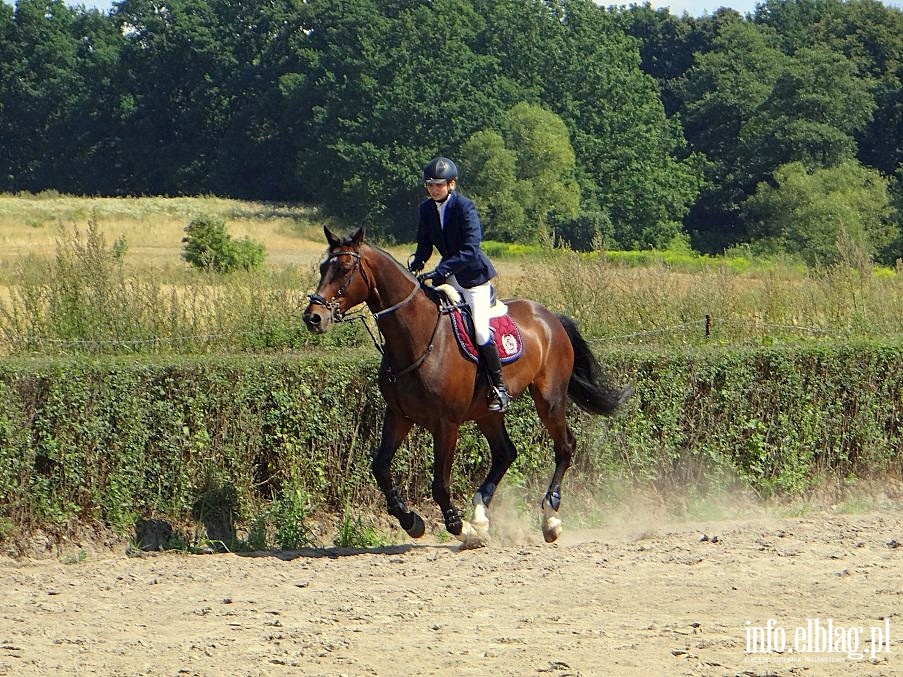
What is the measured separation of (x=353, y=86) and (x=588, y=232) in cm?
1936

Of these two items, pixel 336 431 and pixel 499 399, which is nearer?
pixel 499 399

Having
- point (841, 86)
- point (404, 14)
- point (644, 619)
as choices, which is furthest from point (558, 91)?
point (644, 619)

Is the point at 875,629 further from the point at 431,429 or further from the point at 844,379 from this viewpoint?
the point at 844,379

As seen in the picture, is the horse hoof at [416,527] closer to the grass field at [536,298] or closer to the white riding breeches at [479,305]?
the white riding breeches at [479,305]

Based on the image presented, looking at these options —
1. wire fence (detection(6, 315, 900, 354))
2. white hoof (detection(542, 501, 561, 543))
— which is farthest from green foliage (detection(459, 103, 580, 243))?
white hoof (detection(542, 501, 561, 543))

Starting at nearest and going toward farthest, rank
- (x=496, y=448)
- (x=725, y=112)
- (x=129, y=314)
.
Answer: (x=496, y=448) < (x=129, y=314) < (x=725, y=112)

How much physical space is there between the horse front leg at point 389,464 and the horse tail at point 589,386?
1897 mm

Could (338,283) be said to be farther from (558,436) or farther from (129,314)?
(129,314)

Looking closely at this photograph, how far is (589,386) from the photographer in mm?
10297

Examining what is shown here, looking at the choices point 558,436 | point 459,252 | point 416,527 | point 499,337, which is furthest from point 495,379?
point 416,527

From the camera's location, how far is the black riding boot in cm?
909

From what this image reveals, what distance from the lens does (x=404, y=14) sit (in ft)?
249

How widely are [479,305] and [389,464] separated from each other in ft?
4.48

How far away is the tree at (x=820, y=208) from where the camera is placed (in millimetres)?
54031
